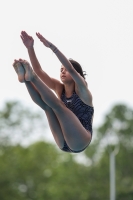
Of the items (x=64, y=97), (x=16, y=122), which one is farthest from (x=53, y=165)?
(x=64, y=97)

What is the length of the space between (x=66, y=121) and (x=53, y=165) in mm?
36301

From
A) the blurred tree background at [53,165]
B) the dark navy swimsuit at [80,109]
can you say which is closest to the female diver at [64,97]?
the dark navy swimsuit at [80,109]

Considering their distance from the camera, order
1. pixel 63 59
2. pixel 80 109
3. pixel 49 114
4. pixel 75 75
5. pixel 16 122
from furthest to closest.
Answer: pixel 16 122
pixel 80 109
pixel 49 114
pixel 75 75
pixel 63 59

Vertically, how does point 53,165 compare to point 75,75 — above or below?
above

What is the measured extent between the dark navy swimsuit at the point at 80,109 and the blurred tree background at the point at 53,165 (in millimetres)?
31446

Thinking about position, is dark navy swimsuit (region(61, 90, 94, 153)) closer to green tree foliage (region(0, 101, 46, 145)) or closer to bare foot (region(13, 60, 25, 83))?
bare foot (region(13, 60, 25, 83))

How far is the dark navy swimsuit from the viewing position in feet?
29.7

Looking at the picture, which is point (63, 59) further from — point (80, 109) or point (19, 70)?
point (80, 109)

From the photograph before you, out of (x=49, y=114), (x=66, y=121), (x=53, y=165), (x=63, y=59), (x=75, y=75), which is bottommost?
(x=66, y=121)

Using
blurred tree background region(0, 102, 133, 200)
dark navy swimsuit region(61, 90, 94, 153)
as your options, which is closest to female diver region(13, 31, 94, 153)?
dark navy swimsuit region(61, 90, 94, 153)

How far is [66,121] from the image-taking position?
8.75 meters

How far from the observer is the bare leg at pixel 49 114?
8.66m

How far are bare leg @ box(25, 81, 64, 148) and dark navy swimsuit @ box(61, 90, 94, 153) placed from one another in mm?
128

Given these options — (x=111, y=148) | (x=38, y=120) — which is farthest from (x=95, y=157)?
(x=38, y=120)
